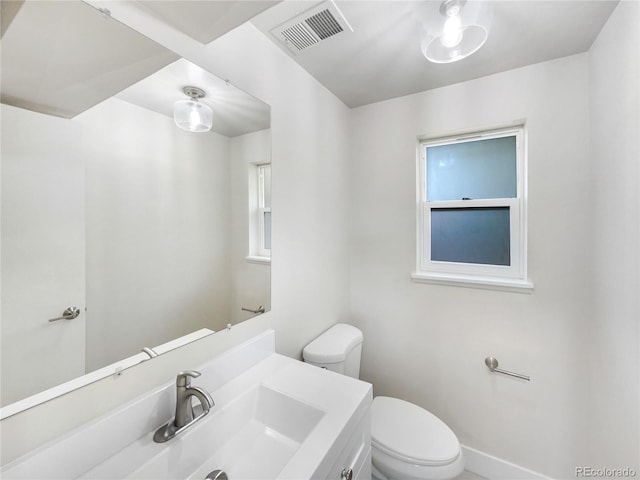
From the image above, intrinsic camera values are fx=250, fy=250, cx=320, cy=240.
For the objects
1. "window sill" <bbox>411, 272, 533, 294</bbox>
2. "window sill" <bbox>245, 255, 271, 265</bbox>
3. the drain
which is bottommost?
the drain

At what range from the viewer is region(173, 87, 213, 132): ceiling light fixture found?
2.98ft

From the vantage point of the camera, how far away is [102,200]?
2.38ft

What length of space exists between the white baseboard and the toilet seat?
53 centimetres

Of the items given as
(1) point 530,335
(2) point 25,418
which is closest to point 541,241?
(1) point 530,335

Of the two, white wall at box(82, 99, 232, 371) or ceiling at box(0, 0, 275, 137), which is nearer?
ceiling at box(0, 0, 275, 137)

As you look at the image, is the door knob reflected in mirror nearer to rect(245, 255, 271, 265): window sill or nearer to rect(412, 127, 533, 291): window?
rect(245, 255, 271, 265): window sill

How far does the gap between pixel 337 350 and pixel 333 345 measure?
2.0 inches

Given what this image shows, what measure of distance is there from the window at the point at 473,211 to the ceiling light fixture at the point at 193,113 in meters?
1.39

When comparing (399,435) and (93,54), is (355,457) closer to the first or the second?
(399,435)

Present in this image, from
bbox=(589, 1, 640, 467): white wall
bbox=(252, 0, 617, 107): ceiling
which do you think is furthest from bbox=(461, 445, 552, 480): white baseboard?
bbox=(252, 0, 617, 107): ceiling

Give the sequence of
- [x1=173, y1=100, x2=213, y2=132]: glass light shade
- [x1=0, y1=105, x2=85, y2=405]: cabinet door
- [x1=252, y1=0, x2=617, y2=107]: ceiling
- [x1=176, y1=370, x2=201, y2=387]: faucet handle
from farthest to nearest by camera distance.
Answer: [x1=252, y1=0, x2=617, y2=107]: ceiling
[x1=173, y1=100, x2=213, y2=132]: glass light shade
[x1=176, y1=370, x2=201, y2=387]: faucet handle
[x1=0, y1=105, x2=85, y2=405]: cabinet door

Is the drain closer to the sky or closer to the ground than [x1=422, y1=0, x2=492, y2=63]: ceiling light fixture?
closer to the ground

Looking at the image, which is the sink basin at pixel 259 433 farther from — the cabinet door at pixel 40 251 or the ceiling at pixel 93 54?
the ceiling at pixel 93 54

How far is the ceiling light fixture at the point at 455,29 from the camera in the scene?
943 mm
